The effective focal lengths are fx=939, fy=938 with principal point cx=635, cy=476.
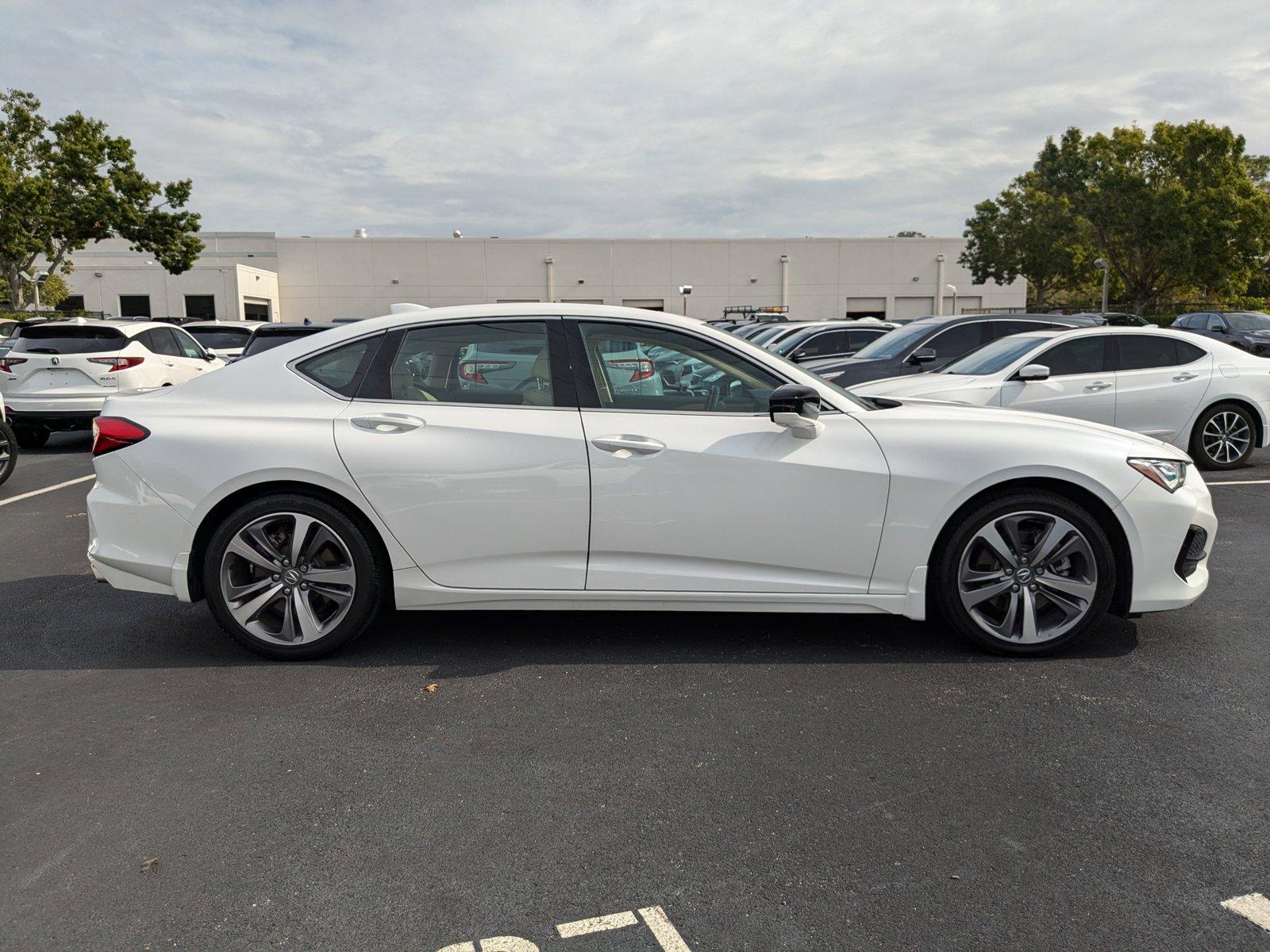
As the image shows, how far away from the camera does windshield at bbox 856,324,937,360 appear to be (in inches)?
480

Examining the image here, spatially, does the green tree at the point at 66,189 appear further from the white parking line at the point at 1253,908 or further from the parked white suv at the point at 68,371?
the white parking line at the point at 1253,908

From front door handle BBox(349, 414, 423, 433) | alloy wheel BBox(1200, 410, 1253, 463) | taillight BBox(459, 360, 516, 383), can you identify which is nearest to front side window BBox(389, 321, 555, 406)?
taillight BBox(459, 360, 516, 383)

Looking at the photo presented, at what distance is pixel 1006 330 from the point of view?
1219 cm

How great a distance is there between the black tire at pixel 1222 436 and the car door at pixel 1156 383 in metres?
0.23

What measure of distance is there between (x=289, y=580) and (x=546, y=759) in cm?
160

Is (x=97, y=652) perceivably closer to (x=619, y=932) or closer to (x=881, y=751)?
(x=619, y=932)

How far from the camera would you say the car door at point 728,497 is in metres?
4.02

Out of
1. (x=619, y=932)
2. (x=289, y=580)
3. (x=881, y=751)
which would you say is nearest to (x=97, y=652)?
(x=289, y=580)

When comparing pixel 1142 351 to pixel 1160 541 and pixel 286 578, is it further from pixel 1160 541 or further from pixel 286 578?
pixel 286 578

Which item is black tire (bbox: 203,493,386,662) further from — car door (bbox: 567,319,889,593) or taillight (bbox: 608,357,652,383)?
taillight (bbox: 608,357,652,383)

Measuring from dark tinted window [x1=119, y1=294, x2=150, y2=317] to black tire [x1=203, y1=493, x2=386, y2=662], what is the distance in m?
51.0

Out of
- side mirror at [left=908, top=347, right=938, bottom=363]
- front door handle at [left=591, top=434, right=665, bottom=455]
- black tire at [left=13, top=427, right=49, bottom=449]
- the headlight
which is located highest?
side mirror at [left=908, top=347, right=938, bottom=363]

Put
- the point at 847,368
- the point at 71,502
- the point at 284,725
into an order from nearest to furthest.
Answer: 1. the point at 284,725
2. the point at 71,502
3. the point at 847,368

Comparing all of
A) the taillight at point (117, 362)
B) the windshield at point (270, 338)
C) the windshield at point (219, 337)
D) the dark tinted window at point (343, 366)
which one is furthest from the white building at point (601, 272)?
the dark tinted window at point (343, 366)
